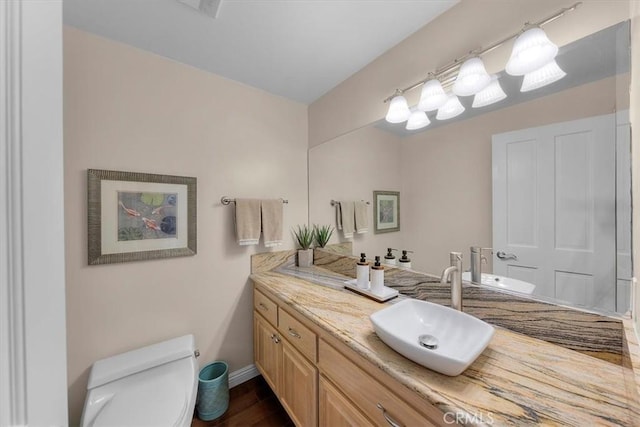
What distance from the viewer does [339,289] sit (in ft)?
4.75

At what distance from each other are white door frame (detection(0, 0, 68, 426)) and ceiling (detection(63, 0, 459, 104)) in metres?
1.04

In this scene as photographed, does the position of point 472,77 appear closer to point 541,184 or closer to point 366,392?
point 541,184

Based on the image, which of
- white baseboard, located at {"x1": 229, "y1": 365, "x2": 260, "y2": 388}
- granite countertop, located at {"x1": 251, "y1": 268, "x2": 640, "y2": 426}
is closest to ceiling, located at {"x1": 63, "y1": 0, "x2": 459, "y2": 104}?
granite countertop, located at {"x1": 251, "y1": 268, "x2": 640, "y2": 426}

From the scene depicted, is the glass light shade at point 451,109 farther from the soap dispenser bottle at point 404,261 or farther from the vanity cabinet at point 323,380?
the vanity cabinet at point 323,380

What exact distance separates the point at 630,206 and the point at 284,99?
80.7 inches

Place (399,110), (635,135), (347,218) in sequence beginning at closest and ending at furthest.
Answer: (635,135)
(399,110)
(347,218)

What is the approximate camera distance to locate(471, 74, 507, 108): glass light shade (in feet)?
3.36

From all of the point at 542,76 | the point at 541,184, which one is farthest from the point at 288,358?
the point at 542,76

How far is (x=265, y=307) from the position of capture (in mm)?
1595

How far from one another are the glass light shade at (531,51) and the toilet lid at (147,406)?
2.10 metres

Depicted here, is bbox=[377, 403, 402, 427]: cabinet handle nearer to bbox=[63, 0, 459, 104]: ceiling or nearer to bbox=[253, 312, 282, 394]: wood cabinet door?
bbox=[253, 312, 282, 394]: wood cabinet door

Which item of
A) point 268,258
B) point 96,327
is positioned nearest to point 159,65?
point 268,258

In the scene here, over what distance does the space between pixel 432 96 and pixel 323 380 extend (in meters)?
1.49

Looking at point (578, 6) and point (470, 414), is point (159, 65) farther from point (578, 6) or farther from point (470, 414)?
point (470, 414)
